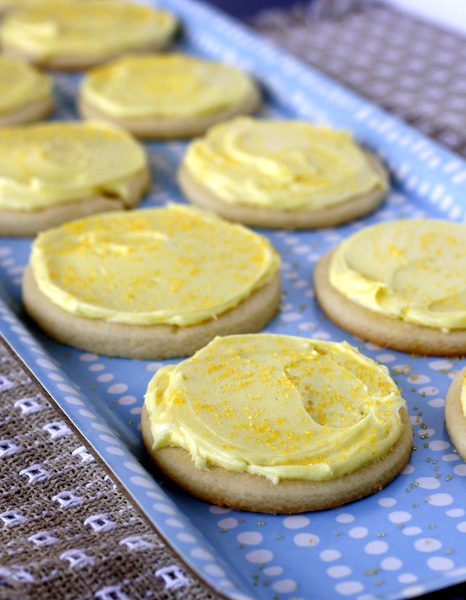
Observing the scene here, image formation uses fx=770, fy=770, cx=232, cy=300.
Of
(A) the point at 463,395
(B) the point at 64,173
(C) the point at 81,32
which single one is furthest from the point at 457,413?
(C) the point at 81,32

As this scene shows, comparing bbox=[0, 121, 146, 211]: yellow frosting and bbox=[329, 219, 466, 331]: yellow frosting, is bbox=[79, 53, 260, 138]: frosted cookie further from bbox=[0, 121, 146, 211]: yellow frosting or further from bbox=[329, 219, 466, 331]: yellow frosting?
bbox=[329, 219, 466, 331]: yellow frosting

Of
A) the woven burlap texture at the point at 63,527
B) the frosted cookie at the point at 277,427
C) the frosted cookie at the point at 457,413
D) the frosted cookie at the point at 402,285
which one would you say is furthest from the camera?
the frosted cookie at the point at 402,285

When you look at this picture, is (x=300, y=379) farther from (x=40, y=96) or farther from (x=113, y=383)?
(x=40, y=96)

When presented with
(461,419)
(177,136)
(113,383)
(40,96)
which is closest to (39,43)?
(40,96)

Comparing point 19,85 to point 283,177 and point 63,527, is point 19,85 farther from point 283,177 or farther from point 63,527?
point 63,527

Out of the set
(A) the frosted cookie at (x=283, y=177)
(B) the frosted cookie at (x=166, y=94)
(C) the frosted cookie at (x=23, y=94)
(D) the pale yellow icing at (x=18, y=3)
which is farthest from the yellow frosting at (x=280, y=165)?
(D) the pale yellow icing at (x=18, y=3)

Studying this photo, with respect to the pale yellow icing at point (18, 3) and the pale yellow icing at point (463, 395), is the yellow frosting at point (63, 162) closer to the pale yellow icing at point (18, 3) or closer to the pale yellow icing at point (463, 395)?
the pale yellow icing at point (463, 395)
